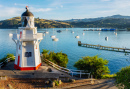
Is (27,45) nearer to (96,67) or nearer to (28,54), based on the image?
(28,54)

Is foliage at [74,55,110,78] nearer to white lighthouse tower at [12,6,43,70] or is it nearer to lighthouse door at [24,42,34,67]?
white lighthouse tower at [12,6,43,70]

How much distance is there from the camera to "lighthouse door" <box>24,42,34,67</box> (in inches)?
727

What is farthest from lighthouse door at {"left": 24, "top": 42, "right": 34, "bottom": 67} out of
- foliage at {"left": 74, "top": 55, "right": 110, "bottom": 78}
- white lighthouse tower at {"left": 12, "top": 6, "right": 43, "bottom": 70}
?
foliage at {"left": 74, "top": 55, "right": 110, "bottom": 78}

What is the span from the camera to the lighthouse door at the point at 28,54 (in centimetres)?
1847

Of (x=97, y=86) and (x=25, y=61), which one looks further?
(x=25, y=61)

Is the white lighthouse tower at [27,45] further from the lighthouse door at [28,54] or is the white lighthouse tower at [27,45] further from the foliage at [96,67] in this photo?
the foliage at [96,67]

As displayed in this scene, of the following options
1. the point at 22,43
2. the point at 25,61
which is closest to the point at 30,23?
the point at 22,43

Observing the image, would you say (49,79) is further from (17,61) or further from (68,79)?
(17,61)

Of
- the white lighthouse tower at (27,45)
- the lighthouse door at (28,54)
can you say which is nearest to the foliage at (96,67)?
the white lighthouse tower at (27,45)

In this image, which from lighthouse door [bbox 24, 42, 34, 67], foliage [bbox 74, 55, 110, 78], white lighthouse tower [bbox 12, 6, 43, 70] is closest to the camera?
foliage [bbox 74, 55, 110, 78]

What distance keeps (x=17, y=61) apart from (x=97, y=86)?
1268cm

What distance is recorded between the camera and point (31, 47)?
18625mm

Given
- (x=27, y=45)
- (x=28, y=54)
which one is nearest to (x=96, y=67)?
(x=28, y=54)

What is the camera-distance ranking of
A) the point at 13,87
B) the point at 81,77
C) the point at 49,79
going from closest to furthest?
1. the point at 13,87
2. the point at 49,79
3. the point at 81,77
